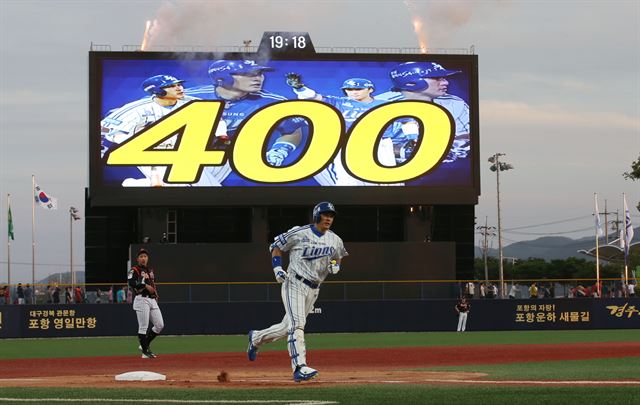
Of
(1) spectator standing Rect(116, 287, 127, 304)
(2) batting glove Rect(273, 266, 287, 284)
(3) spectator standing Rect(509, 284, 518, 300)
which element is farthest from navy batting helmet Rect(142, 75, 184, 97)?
(2) batting glove Rect(273, 266, 287, 284)

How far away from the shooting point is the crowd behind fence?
37.6m

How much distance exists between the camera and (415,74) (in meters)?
38.2

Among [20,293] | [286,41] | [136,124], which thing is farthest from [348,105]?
[20,293]

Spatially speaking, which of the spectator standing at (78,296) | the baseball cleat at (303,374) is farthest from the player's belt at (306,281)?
the spectator standing at (78,296)

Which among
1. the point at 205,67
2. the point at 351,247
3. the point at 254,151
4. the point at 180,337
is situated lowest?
the point at 180,337

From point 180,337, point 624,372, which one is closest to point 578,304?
point 180,337

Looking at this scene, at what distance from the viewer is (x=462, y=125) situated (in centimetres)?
3812

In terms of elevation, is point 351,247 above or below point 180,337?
above

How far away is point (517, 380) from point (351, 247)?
25.3 meters

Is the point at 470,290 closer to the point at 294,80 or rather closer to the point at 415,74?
the point at 415,74

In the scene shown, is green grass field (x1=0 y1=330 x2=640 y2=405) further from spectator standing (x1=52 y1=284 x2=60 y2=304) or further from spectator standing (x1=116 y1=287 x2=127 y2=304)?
spectator standing (x1=52 y1=284 x2=60 y2=304)

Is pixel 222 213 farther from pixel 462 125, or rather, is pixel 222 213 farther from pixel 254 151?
pixel 462 125

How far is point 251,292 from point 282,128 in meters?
5.48

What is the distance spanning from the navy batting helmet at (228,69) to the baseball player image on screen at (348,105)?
115 centimetres
